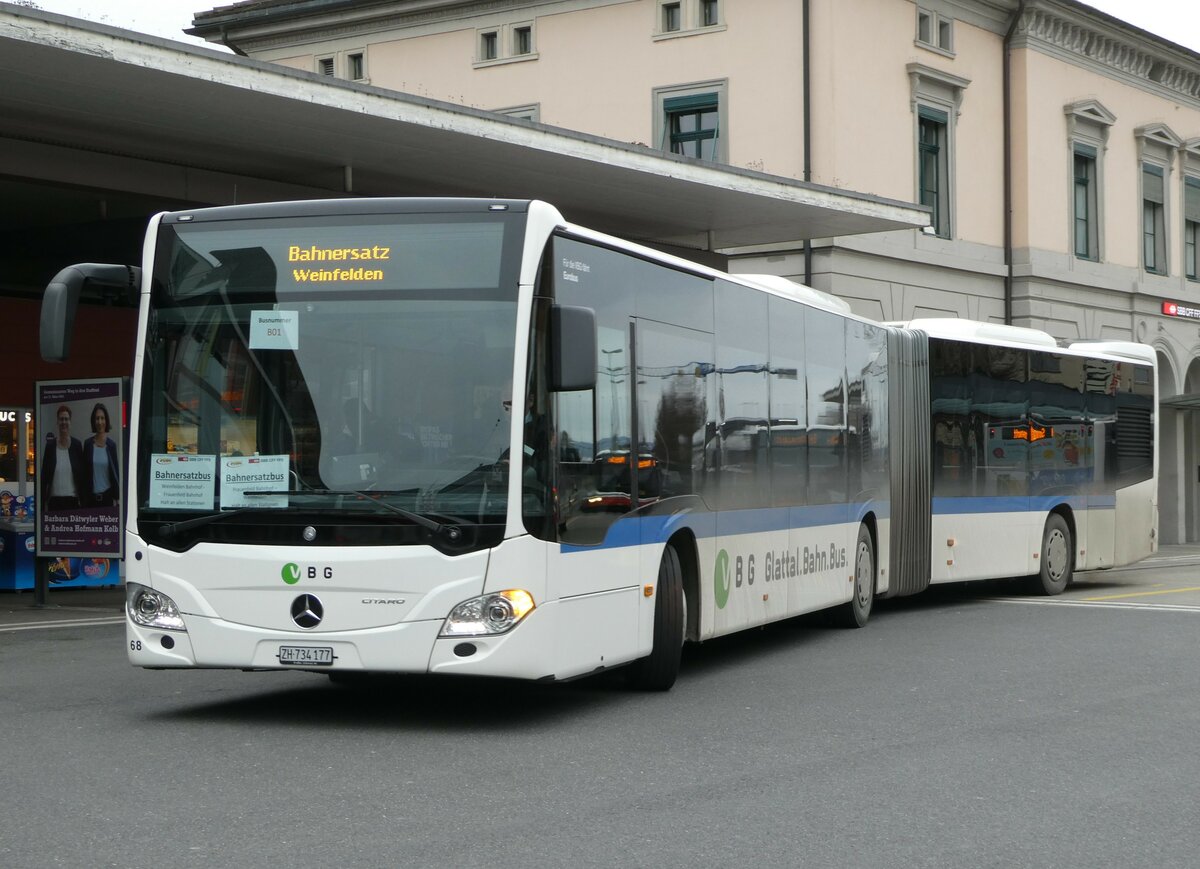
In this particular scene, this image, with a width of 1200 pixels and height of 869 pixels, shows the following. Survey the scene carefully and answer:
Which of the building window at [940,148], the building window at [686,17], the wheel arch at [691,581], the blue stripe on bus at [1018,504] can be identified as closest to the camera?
the wheel arch at [691,581]

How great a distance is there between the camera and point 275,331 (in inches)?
364

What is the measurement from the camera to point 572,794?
741 centimetres

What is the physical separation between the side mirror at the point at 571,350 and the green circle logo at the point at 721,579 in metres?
3.20

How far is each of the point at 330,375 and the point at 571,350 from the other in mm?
1290

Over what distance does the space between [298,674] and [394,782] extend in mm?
4617

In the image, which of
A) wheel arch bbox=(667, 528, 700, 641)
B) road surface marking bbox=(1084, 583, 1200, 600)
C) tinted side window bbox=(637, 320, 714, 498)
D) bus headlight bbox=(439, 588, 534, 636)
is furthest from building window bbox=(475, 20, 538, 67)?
bus headlight bbox=(439, 588, 534, 636)

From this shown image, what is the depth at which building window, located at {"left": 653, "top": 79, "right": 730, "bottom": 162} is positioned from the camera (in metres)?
31.2

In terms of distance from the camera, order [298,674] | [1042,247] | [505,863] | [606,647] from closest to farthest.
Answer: [505,863] → [606,647] → [298,674] → [1042,247]

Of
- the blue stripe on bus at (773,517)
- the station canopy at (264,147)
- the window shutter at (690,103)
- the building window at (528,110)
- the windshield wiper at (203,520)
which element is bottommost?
the blue stripe on bus at (773,517)

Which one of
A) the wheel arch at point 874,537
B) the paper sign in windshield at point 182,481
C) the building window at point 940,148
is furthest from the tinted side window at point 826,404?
the building window at point 940,148

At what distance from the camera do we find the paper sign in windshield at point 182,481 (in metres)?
9.28

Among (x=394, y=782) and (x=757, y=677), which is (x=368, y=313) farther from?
(x=757, y=677)

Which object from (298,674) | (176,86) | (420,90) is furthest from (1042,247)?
(298,674)

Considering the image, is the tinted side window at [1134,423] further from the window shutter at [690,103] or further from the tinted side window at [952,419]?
the window shutter at [690,103]
